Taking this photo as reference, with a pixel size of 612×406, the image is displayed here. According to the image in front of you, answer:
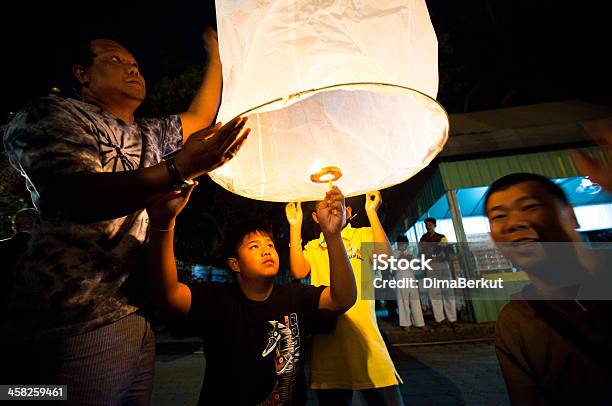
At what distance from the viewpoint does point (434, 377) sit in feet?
15.6

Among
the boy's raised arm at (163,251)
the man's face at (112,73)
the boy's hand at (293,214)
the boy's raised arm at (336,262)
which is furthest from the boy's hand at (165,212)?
the boy's hand at (293,214)

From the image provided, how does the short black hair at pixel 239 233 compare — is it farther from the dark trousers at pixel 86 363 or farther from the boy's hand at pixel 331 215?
the dark trousers at pixel 86 363

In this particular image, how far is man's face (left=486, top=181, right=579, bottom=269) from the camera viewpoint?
1.42m

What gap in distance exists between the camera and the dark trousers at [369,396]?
2326mm

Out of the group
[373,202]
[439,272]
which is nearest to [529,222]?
[373,202]

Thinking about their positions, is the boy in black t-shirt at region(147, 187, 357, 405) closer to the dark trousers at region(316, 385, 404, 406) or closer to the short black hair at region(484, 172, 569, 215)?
the dark trousers at region(316, 385, 404, 406)

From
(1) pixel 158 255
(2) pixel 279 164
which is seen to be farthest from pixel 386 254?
(1) pixel 158 255

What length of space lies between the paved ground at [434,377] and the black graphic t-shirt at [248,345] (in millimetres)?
2705

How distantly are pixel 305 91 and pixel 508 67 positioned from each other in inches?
707

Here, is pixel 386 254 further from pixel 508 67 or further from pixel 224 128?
pixel 508 67

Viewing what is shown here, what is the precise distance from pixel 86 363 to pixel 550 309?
2.02m

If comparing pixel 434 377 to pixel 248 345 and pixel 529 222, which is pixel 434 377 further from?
pixel 529 222

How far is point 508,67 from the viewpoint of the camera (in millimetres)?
14750

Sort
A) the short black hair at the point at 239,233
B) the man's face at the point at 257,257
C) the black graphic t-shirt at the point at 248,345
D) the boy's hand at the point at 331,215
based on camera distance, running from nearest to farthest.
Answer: the boy's hand at the point at 331,215 < the black graphic t-shirt at the point at 248,345 < the man's face at the point at 257,257 < the short black hair at the point at 239,233
